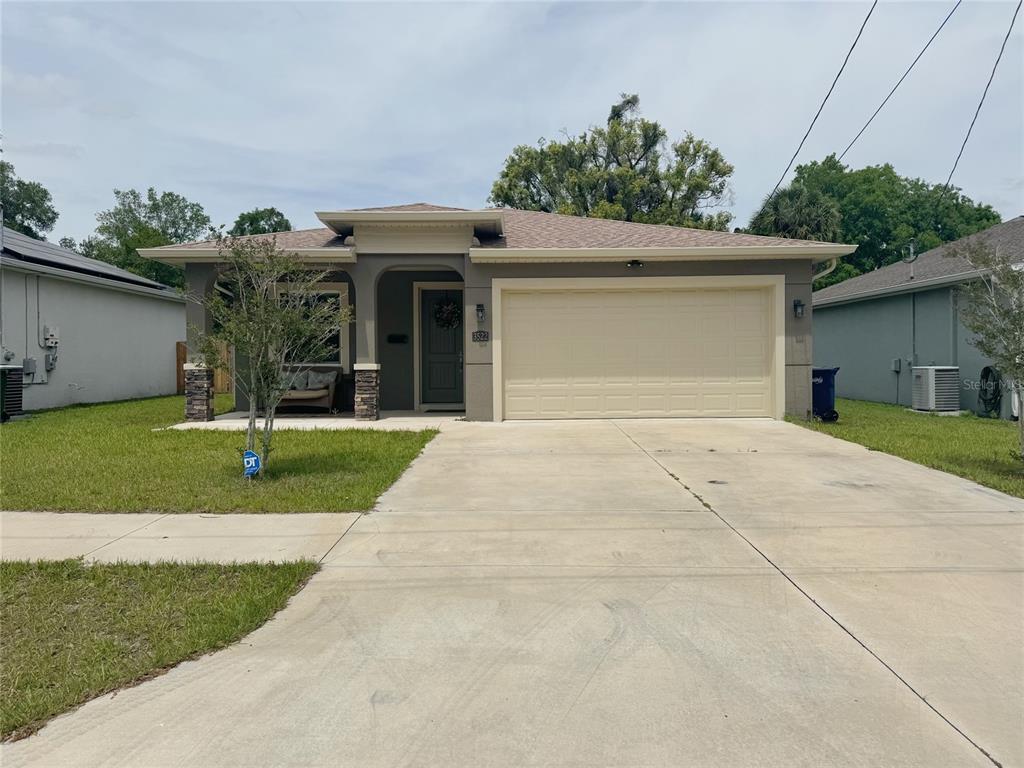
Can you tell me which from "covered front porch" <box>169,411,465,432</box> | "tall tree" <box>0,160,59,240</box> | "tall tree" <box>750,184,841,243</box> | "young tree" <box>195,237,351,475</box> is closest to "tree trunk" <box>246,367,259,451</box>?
"young tree" <box>195,237,351,475</box>

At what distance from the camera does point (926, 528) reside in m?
5.18

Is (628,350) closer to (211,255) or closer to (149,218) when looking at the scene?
(211,255)

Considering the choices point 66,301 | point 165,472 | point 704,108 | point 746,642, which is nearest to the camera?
point 746,642

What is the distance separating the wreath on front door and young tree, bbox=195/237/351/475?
6676 millimetres

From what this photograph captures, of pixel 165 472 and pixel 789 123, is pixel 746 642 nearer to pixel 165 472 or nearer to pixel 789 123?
pixel 165 472

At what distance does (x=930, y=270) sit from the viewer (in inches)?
607

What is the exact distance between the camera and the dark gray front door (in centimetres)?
1375

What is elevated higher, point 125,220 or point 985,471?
point 125,220

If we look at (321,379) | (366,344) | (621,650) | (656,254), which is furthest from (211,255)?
(621,650)

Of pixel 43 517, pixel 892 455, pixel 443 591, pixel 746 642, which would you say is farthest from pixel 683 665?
pixel 892 455

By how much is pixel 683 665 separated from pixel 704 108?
1776 cm

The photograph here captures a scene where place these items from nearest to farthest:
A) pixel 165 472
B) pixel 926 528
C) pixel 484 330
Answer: pixel 926 528
pixel 165 472
pixel 484 330

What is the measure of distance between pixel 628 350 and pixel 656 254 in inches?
70.0

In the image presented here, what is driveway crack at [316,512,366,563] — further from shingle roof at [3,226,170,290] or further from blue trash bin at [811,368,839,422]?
shingle roof at [3,226,170,290]
